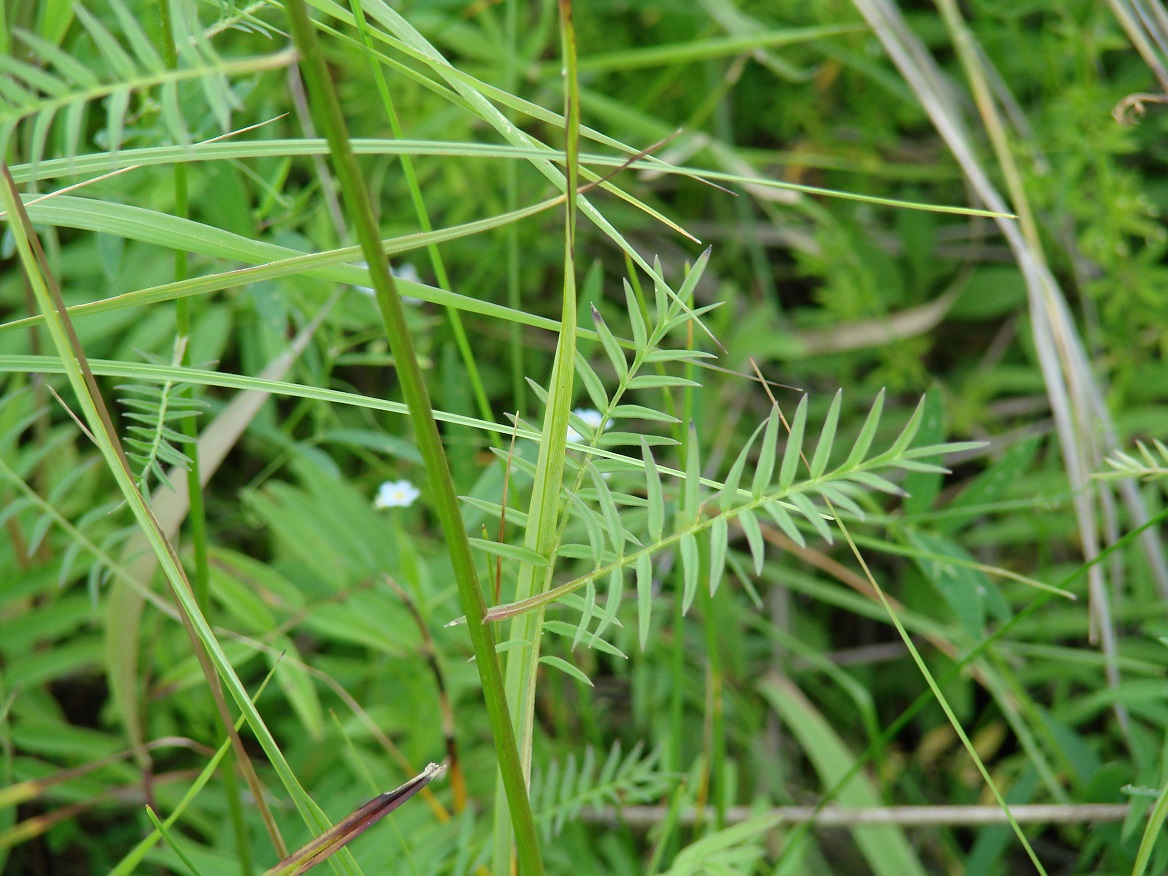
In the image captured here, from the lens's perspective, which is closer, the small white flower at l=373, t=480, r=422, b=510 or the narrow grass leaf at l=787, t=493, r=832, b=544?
the narrow grass leaf at l=787, t=493, r=832, b=544

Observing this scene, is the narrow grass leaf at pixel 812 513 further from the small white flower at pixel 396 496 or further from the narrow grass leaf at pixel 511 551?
the small white flower at pixel 396 496

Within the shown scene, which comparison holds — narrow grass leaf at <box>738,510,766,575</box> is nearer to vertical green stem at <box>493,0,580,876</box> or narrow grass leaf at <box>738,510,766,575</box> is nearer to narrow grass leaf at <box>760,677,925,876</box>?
vertical green stem at <box>493,0,580,876</box>

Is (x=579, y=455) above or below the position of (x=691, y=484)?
below

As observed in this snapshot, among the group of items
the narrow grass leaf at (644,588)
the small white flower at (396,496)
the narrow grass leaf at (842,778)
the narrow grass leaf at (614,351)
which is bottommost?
the narrow grass leaf at (842,778)

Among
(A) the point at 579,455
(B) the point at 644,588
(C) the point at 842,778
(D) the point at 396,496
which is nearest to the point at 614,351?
(B) the point at 644,588

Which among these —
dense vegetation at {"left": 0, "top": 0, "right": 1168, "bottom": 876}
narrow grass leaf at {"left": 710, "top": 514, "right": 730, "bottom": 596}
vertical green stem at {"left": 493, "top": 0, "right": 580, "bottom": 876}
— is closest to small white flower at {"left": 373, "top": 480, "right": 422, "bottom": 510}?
dense vegetation at {"left": 0, "top": 0, "right": 1168, "bottom": 876}

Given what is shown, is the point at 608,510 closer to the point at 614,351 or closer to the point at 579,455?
the point at 614,351

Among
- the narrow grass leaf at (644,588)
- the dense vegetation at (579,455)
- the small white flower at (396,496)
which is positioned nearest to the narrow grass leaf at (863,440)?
the dense vegetation at (579,455)
